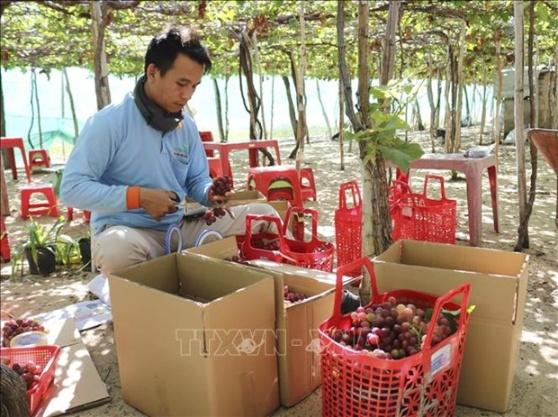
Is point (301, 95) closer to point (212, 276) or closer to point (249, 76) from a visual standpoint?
point (249, 76)

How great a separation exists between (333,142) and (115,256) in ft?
41.5

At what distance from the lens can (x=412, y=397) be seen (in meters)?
1.49

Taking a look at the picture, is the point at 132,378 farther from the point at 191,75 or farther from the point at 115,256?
the point at 191,75

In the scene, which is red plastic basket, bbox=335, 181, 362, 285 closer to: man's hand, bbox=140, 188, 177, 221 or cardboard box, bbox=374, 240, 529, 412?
cardboard box, bbox=374, 240, 529, 412

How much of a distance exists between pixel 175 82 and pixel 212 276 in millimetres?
940

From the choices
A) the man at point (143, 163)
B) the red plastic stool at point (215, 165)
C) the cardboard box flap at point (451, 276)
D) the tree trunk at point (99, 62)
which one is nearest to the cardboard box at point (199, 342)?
the man at point (143, 163)

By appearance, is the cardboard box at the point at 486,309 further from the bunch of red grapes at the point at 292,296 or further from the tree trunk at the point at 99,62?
the tree trunk at the point at 99,62

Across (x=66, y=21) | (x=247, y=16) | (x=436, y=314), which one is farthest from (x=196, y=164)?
(x=66, y=21)

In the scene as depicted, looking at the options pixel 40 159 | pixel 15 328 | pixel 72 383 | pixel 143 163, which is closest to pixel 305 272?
pixel 143 163

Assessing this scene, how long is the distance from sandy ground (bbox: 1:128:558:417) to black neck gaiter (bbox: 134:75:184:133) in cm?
109

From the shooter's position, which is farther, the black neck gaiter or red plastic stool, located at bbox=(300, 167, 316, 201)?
red plastic stool, located at bbox=(300, 167, 316, 201)

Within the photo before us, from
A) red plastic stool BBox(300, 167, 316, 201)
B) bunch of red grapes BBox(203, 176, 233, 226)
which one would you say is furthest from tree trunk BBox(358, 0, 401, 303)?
red plastic stool BBox(300, 167, 316, 201)

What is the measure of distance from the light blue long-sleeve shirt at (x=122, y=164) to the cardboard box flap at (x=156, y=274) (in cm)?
37

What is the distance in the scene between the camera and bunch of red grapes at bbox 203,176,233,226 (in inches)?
97.2
